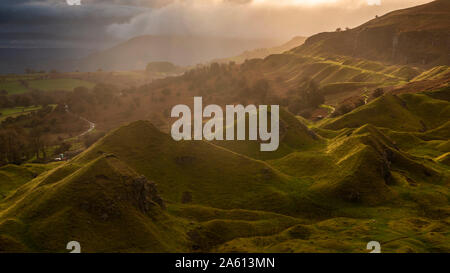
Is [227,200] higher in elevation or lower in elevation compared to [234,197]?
lower

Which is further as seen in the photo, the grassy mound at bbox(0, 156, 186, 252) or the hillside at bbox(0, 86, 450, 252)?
the hillside at bbox(0, 86, 450, 252)

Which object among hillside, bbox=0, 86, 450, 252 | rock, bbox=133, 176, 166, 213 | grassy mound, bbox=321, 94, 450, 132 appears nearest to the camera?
hillside, bbox=0, 86, 450, 252

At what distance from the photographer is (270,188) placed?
76.8 meters

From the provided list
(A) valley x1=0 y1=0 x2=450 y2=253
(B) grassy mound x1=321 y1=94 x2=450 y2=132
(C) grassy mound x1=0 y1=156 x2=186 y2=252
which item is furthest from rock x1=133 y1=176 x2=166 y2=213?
(B) grassy mound x1=321 y1=94 x2=450 y2=132

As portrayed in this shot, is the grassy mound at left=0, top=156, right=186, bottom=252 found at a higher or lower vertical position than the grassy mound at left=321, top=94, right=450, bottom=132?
lower

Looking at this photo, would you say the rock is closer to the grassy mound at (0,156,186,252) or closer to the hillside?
the grassy mound at (0,156,186,252)

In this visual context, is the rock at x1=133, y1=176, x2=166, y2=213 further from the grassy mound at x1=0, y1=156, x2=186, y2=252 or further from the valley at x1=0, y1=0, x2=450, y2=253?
the valley at x1=0, y1=0, x2=450, y2=253

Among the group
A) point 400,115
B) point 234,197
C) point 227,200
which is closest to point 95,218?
point 227,200

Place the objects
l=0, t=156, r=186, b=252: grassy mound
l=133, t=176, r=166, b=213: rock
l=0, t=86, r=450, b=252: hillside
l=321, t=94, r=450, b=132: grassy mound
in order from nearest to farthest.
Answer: l=0, t=156, r=186, b=252: grassy mound → l=0, t=86, r=450, b=252: hillside → l=133, t=176, r=166, b=213: rock → l=321, t=94, r=450, b=132: grassy mound

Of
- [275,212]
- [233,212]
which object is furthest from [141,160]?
[275,212]

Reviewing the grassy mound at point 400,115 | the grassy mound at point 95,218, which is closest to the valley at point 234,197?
the grassy mound at point 95,218

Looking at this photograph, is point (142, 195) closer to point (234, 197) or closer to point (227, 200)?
point (227, 200)

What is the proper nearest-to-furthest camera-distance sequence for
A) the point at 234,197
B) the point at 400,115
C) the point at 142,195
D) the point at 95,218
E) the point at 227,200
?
1. the point at 95,218
2. the point at 142,195
3. the point at 227,200
4. the point at 234,197
5. the point at 400,115
